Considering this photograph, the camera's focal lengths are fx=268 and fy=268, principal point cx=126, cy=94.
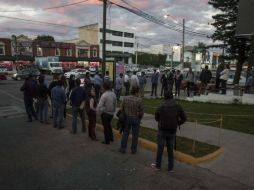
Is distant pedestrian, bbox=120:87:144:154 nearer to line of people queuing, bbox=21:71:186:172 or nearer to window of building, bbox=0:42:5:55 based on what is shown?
line of people queuing, bbox=21:71:186:172

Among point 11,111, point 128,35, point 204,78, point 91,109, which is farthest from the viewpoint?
point 128,35

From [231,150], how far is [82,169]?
424cm

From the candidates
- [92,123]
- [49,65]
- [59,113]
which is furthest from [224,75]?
[49,65]

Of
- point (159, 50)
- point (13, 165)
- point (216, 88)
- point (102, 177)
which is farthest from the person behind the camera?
point (159, 50)

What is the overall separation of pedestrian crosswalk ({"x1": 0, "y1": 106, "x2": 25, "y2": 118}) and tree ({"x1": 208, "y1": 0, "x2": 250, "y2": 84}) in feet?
75.9

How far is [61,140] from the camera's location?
28.1 ft

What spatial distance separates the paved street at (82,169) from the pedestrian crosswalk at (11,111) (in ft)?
12.5

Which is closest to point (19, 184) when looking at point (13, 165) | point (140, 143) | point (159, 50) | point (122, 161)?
point (13, 165)

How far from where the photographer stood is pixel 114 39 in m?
98.0

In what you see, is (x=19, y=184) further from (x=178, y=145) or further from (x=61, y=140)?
(x=178, y=145)

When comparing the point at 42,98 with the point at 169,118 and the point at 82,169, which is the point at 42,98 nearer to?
the point at 82,169

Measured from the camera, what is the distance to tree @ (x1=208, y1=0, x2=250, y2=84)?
2961 centimetres

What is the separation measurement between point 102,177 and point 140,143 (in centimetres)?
255

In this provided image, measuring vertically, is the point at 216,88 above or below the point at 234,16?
below
